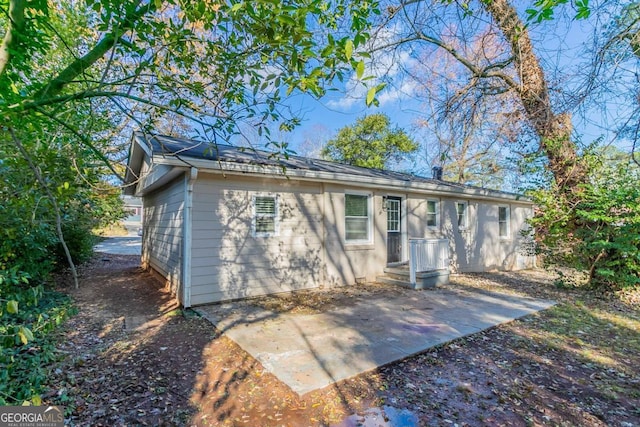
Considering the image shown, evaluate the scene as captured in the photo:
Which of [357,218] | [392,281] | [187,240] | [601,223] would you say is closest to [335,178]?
[357,218]

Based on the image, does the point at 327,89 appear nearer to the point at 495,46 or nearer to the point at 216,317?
the point at 216,317

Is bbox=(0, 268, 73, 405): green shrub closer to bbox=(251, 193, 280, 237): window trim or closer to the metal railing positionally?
bbox=(251, 193, 280, 237): window trim

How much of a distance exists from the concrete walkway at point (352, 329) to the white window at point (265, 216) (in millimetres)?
1588

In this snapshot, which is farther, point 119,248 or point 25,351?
point 119,248

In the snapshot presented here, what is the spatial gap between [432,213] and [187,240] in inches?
302

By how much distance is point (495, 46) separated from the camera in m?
6.54

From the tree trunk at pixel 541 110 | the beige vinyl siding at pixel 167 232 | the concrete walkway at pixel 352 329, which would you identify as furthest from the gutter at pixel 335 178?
the tree trunk at pixel 541 110

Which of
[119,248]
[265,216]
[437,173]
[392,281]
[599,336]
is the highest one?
[437,173]

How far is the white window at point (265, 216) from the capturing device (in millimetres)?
6629

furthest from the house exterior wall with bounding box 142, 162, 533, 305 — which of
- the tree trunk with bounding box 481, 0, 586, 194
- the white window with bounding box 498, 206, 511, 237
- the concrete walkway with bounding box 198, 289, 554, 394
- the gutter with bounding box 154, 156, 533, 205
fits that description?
the white window with bounding box 498, 206, 511, 237

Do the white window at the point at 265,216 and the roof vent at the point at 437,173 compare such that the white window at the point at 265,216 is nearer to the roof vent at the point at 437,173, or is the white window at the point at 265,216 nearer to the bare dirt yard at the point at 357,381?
the bare dirt yard at the point at 357,381

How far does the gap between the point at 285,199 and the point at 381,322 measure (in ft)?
11.3

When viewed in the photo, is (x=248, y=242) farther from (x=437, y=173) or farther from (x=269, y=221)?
(x=437, y=173)

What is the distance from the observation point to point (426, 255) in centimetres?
810
